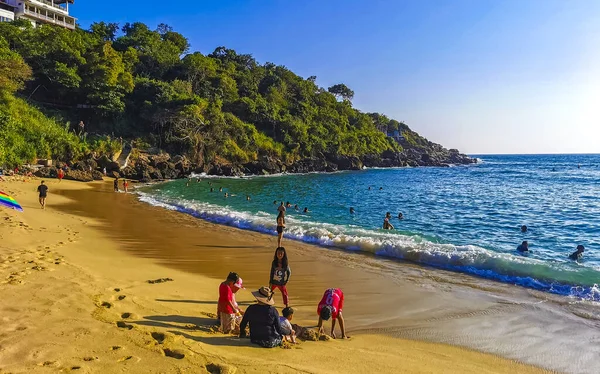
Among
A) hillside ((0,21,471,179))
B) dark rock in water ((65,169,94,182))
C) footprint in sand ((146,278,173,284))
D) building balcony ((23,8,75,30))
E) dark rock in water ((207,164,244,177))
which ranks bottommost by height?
footprint in sand ((146,278,173,284))

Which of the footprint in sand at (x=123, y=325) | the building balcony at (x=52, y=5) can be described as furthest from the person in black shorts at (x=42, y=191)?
the building balcony at (x=52, y=5)

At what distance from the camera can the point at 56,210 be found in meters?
19.5

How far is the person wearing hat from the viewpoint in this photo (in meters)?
5.78

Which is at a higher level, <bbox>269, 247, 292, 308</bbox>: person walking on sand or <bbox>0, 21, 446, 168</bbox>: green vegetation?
<bbox>0, 21, 446, 168</bbox>: green vegetation

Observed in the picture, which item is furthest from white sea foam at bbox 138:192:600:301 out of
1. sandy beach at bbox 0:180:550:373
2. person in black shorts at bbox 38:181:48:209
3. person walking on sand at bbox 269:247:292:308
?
person in black shorts at bbox 38:181:48:209

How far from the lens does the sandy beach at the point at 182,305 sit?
5.09 m

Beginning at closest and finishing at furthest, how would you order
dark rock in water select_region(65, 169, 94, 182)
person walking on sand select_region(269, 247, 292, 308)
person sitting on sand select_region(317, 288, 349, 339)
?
1. person sitting on sand select_region(317, 288, 349, 339)
2. person walking on sand select_region(269, 247, 292, 308)
3. dark rock in water select_region(65, 169, 94, 182)

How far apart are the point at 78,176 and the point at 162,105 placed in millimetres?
18613

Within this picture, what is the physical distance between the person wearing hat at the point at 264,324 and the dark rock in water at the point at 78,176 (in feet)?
114

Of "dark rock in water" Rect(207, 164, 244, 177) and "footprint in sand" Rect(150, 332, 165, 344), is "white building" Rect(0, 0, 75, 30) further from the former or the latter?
"footprint in sand" Rect(150, 332, 165, 344)

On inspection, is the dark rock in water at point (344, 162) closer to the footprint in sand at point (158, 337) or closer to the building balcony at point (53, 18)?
the building balcony at point (53, 18)

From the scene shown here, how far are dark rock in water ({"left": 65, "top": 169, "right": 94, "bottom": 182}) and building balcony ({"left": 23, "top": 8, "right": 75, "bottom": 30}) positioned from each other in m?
46.6

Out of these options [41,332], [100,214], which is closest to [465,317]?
[41,332]

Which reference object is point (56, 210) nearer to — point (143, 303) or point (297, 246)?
point (297, 246)
